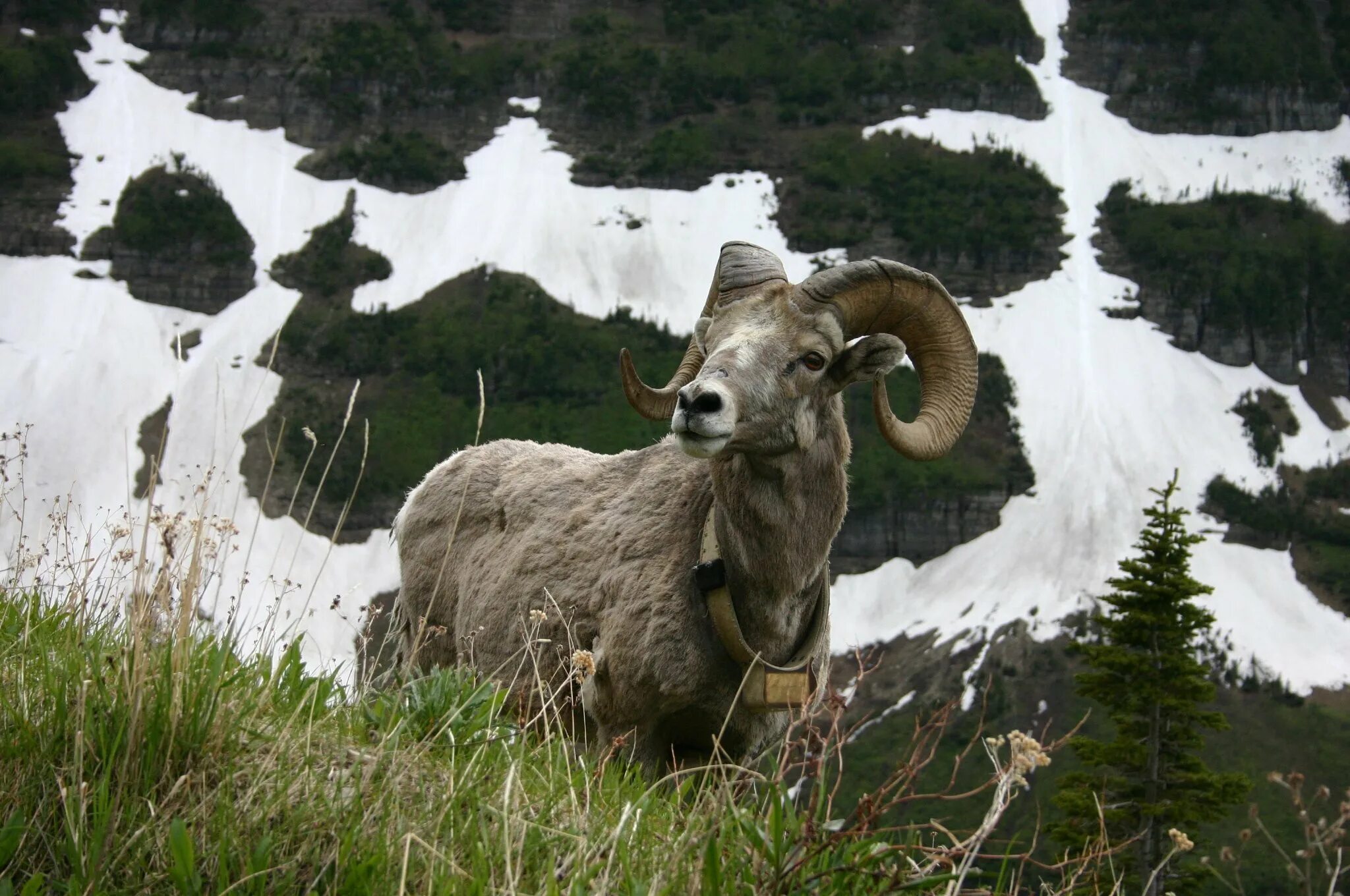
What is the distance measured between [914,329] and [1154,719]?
74.2ft

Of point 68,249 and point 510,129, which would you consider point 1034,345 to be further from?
point 68,249

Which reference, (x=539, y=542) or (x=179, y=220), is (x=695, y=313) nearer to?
(x=179, y=220)

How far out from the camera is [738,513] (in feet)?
26.7

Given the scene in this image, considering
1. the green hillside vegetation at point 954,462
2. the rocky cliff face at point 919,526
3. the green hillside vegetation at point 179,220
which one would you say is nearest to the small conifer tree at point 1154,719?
the green hillside vegetation at point 954,462

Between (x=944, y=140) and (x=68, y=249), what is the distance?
89251 mm

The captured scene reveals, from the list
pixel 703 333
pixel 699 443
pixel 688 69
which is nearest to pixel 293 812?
pixel 699 443

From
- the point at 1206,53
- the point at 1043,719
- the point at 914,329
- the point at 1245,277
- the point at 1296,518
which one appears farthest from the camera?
the point at 1206,53

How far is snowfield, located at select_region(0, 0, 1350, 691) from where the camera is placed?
92.5m

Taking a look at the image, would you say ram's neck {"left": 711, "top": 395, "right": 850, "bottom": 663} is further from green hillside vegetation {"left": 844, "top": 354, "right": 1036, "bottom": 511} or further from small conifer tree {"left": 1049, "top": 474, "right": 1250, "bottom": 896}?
green hillside vegetation {"left": 844, "top": 354, "right": 1036, "bottom": 511}

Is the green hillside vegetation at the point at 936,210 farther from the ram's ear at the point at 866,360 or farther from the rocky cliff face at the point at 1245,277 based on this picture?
the ram's ear at the point at 866,360

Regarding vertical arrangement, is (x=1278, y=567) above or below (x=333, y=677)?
below

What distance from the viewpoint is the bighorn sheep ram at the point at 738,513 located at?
25.8ft

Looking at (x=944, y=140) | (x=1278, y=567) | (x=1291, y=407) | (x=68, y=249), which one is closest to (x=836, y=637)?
(x=1278, y=567)

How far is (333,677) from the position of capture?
200 inches
